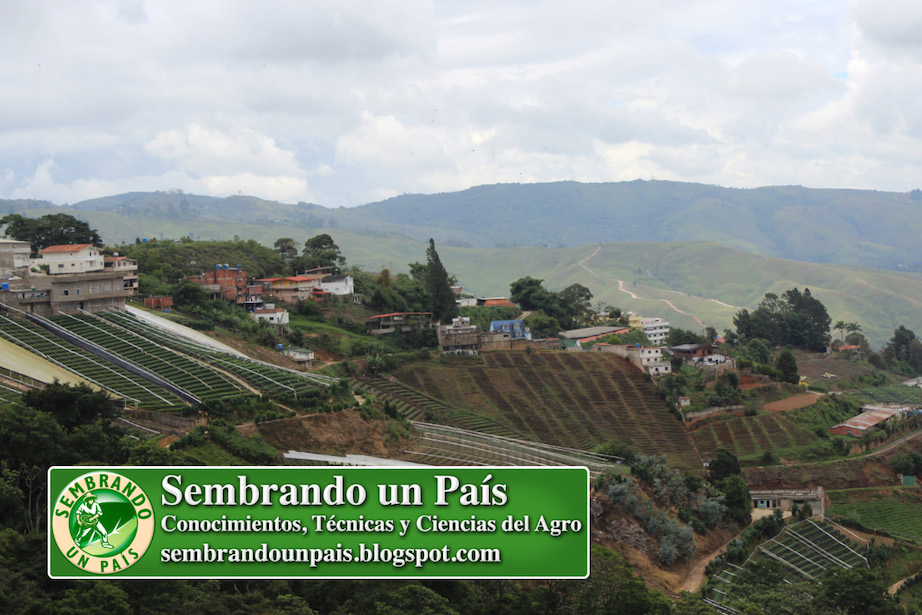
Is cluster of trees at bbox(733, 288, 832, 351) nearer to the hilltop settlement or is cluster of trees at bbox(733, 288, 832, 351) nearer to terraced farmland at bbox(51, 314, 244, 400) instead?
the hilltop settlement

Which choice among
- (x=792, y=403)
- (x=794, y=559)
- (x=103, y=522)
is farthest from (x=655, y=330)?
(x=103, y=522)

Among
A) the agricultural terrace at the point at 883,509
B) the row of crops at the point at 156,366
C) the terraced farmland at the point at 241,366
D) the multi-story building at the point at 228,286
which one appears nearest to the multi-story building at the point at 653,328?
the agricultural terrace at the point at 883,509

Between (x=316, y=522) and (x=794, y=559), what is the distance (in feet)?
83.2

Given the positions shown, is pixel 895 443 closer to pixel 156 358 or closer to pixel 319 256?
pixel 156 358

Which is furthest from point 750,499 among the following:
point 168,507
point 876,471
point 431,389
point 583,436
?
point 168,507

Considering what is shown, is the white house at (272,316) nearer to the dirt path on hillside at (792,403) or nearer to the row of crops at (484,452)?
the row of crops at (484,452)

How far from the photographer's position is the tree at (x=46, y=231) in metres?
51.1

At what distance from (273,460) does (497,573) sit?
1625 cm

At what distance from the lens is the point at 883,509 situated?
41.5 m

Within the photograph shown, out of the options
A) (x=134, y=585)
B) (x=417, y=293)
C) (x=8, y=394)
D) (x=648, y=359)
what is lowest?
(x=134, y=585)

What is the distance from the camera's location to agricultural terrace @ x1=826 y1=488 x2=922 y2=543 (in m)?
39.5

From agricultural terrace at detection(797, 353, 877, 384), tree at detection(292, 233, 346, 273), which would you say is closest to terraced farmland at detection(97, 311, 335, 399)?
tree at detection(292, 233, 346, 273)

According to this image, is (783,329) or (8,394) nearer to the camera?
(8,394)

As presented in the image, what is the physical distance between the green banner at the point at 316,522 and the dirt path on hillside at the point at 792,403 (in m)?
40.0
